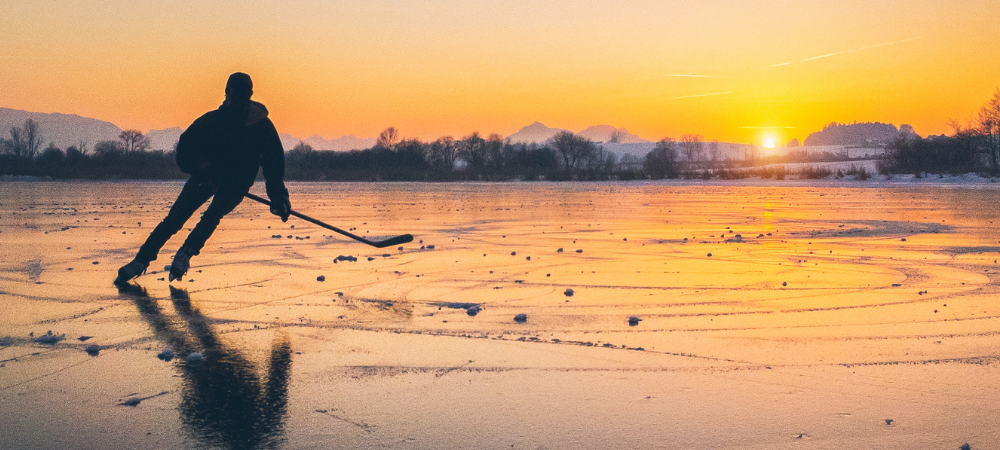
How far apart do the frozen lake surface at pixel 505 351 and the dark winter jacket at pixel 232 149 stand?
0.99 metres

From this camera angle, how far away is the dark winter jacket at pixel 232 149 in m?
6.98

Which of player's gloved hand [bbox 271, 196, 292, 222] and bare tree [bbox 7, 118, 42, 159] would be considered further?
bare tree [bbox 7, 118, 42, 159]

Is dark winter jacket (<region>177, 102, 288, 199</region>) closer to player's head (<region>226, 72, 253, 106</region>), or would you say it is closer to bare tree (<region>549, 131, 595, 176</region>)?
player's head (<region>226, 72, 253, 106</region>)

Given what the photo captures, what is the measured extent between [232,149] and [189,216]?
28.3 inches

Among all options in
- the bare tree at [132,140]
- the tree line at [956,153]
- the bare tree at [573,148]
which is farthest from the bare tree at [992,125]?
the bare tree at [132,140]

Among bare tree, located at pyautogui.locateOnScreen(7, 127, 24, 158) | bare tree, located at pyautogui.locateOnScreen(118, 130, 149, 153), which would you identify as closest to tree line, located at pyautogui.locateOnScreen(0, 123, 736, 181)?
bare tree, located at pyautogui.locateOnScreen(7, 127, 24, 158)

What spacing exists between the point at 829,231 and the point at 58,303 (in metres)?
11.5

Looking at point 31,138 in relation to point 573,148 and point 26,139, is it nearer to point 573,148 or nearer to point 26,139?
point 26,139

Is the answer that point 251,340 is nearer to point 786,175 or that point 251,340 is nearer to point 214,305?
point 214,305

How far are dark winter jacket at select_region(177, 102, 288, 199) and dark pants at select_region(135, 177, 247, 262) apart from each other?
10cm

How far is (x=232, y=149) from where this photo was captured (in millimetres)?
7148

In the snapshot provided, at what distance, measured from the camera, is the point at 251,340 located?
4.84 metres

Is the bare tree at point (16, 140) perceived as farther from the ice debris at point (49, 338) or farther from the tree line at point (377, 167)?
the ice debris at point (49, 338)

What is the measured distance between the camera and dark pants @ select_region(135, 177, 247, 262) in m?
7.14
